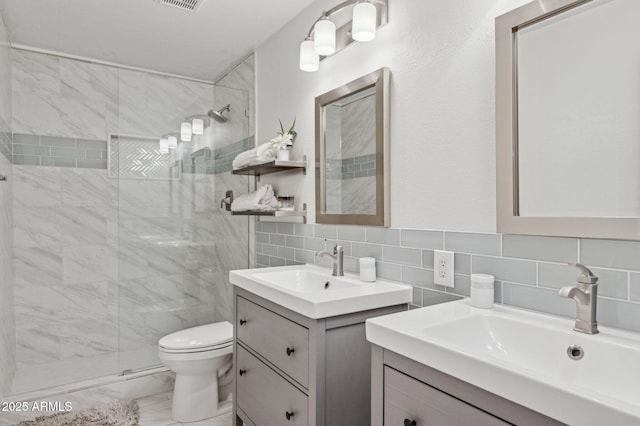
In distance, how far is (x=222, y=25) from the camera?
8.21 feet

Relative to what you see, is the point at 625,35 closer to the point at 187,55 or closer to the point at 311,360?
the point at 311,360

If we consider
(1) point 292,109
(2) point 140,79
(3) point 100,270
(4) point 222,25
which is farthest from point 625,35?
(3) point 100,270

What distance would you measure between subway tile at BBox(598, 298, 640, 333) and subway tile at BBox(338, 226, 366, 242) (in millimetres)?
998

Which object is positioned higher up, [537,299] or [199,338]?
[537,299]

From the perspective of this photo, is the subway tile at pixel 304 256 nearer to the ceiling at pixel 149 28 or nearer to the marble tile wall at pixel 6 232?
the ceiling at pixel 149 28

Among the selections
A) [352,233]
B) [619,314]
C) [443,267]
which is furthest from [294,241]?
[619,314]

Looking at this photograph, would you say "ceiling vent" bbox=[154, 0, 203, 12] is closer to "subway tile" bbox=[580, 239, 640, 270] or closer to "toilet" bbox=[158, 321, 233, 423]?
"toilet" bbox=[158, 321, 233, 423]

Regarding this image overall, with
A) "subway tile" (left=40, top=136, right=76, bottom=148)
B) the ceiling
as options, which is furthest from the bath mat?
the ceiling

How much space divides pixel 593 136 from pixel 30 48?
3.53 meters

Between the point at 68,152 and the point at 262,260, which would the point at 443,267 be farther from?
the point at 68,152

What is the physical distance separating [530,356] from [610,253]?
34 centimetres

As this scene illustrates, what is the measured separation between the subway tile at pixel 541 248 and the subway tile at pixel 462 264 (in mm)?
142

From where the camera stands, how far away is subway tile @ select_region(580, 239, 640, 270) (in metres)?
0.99

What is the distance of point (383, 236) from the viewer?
5.76 ft
